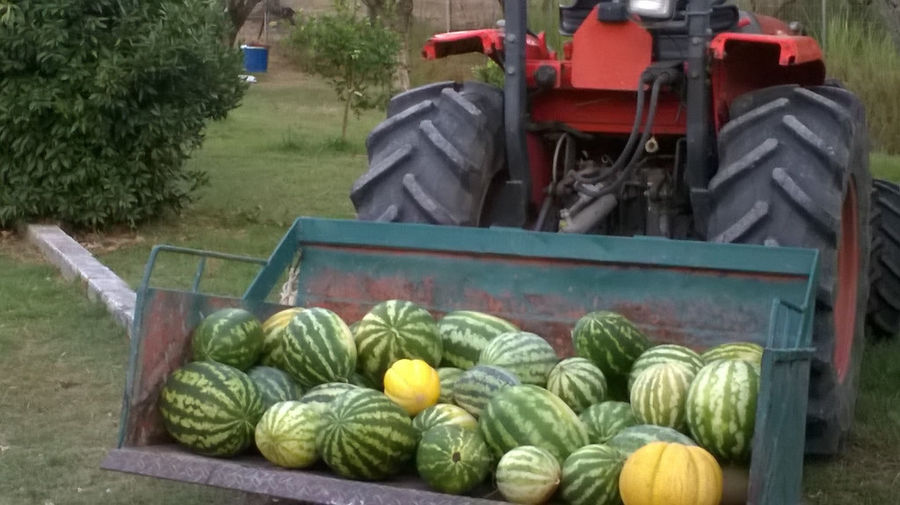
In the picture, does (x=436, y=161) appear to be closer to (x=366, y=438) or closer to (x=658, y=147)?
(x=658, y=147)

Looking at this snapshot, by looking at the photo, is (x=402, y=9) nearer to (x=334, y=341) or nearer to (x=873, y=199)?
(x=873, y=199)

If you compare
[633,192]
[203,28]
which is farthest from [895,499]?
[203,28]

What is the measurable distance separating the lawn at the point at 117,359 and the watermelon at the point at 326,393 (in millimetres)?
695

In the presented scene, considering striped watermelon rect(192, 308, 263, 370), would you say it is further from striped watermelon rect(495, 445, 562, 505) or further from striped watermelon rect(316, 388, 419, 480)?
striped watermelon rect(495, 445, 562, 505)

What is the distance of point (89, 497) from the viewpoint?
4.65m

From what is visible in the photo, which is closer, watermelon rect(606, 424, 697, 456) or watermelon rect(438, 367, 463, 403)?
watermelon rect(606, 424, 697, 456)

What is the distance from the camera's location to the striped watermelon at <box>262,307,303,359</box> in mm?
4391

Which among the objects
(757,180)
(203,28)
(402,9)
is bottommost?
(402,9)

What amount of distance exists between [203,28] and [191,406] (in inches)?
256

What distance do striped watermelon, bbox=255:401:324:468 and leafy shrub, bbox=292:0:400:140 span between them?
1270cm

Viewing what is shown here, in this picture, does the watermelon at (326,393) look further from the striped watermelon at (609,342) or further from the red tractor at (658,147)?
the red tractor at (658,147)

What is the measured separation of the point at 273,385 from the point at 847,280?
2.45 metres

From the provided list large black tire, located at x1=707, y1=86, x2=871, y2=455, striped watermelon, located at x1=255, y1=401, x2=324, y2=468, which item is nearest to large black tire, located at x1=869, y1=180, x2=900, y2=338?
large black tire, located at x1=707, y1=86, x2=871, y2=455

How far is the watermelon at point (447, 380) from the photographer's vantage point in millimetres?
4215
